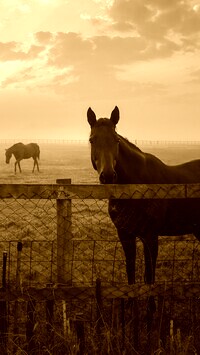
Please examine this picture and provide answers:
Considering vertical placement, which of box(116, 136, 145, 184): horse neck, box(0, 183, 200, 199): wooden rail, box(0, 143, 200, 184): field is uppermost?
Result: box(0, 143, 200, 184): field

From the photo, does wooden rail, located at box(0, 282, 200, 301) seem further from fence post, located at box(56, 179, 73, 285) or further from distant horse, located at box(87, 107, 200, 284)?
distant horse, located at box(87, 107, 200, 284)

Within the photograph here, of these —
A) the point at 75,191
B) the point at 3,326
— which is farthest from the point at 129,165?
the point at 3,326

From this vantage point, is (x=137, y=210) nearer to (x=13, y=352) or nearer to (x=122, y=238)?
(x=122, y=238)

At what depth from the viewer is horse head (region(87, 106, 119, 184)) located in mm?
4199

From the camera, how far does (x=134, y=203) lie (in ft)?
15.3

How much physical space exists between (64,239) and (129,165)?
6.42 ft

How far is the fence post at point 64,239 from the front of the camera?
3389 millimetres

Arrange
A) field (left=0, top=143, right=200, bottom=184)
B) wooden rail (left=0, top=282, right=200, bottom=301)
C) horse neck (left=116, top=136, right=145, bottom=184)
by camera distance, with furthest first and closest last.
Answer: field (left=0, top=143, right=200, bottom=184) → horse neck (left=116, top=136, right=145, bottom=184) → wooden rail (left=0, top=282, right=200, bottom=301)

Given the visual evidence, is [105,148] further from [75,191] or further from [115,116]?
[75,191]

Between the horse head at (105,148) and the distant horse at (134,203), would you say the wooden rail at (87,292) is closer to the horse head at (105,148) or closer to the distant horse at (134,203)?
the distant horse at (134,203)

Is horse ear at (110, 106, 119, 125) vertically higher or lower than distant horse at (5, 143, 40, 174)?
lower

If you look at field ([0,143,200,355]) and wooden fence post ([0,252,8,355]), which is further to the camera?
field ([0,143,200,355])

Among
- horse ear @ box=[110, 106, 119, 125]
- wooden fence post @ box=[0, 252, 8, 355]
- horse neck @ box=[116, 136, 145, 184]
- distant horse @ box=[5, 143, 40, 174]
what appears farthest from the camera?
distant horse @ box=[5, 143, 40, 174]

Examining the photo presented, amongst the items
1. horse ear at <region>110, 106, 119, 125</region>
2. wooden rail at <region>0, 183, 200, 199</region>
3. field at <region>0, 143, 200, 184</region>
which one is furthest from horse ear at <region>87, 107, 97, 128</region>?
wooden rail at <region>0, 183, 200, 199</region>
